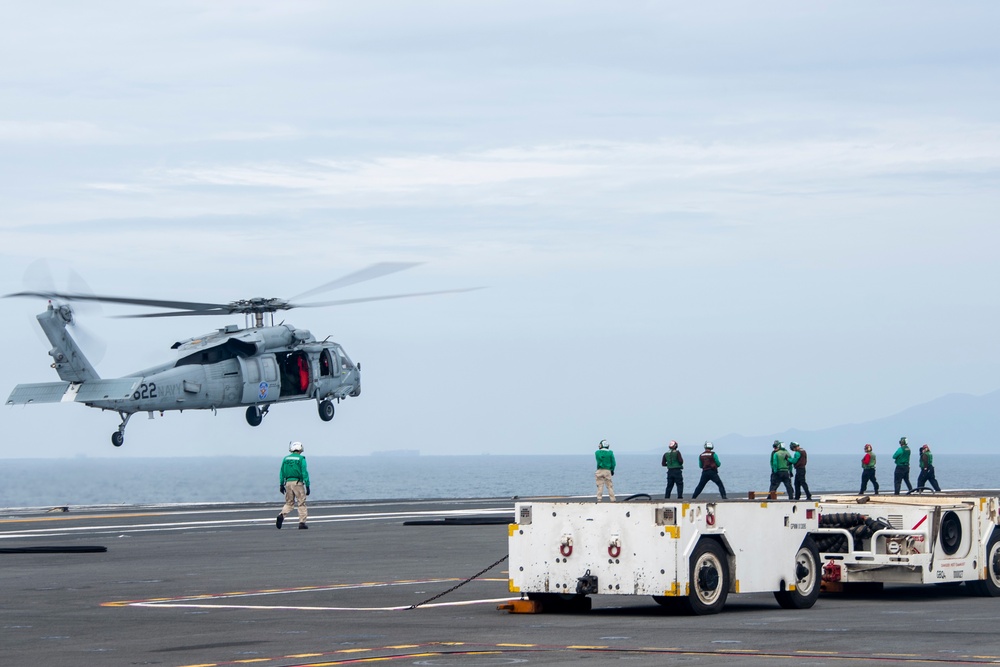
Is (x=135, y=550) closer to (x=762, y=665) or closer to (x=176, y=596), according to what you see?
(x=176, y=596)

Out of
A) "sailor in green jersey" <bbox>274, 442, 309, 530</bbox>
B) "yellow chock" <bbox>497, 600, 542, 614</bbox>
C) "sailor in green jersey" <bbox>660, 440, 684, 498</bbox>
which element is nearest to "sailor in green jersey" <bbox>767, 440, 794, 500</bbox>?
"sailor in green jersey" <bbox>660, 440, 684, 498</bbox>

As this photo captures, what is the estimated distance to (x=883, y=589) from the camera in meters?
19.3

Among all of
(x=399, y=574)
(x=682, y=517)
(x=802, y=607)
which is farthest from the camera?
(x=399, y=574)

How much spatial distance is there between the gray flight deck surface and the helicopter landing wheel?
22675mm

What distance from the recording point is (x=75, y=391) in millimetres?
45281

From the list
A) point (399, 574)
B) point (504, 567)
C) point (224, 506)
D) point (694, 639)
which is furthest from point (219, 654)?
point (224, 506)

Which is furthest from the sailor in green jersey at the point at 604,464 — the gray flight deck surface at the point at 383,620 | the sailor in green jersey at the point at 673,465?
the gray flight deck surface at the point at 383,620

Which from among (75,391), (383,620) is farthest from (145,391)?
(383,620)

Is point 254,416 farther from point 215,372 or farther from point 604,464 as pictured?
point 604,464

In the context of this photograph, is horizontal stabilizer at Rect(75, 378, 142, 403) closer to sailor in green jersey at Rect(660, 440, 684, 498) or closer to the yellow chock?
sailor in green jersey at Rect(660, 440, 684, 498)

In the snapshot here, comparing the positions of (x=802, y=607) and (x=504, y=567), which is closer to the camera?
(x=802, y=607)

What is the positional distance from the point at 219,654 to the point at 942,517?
9.15 meters

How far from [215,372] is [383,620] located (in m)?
32.6

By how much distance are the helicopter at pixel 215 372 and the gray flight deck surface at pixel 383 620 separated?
59.9 feet
